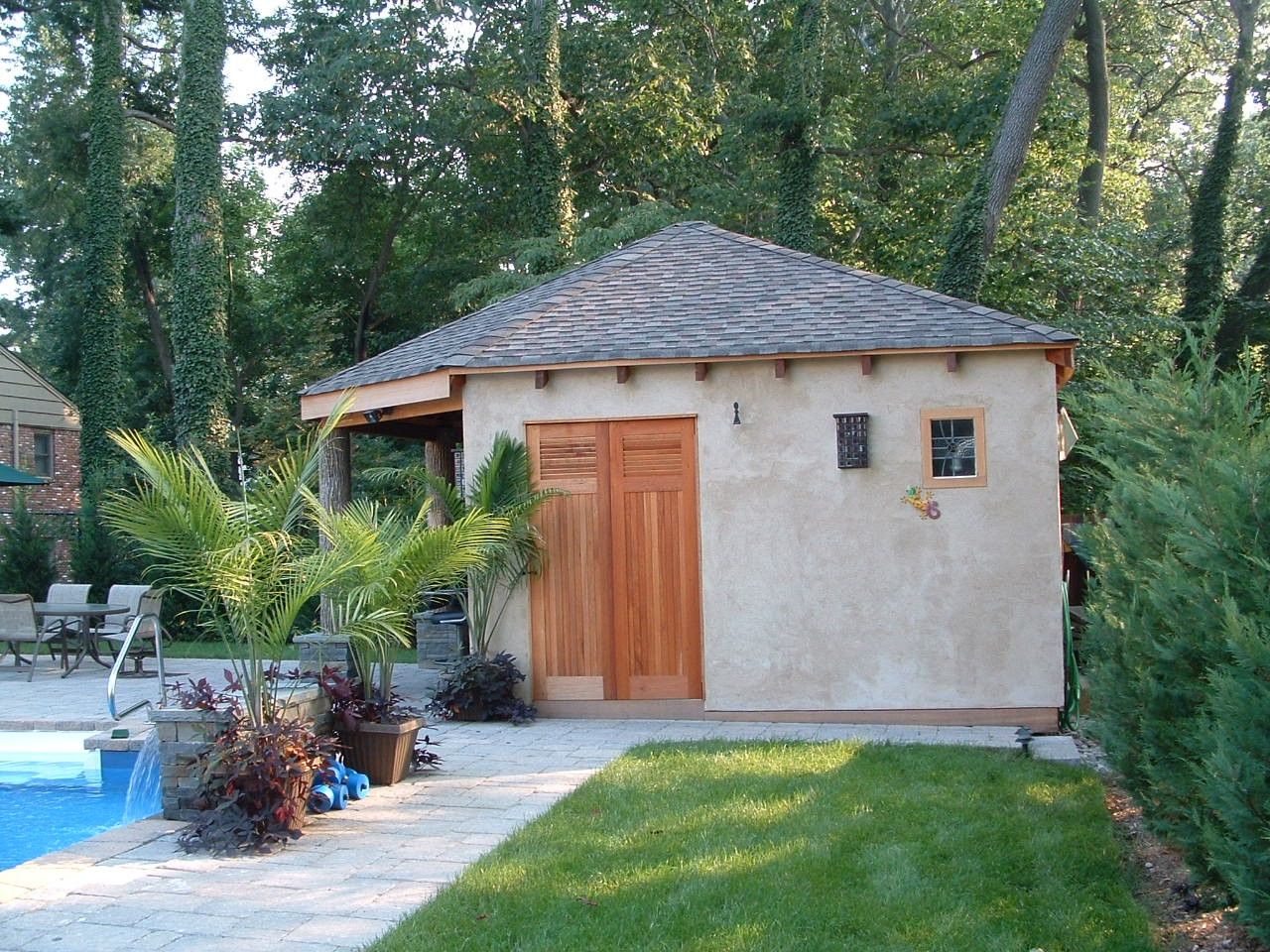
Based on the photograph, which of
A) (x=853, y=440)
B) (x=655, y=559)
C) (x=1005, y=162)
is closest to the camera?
(x=853, y=440)

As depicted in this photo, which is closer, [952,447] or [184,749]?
[184,749]

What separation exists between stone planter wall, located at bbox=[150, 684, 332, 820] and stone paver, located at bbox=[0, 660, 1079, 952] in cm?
16

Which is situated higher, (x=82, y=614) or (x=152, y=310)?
(x=152, y=310)

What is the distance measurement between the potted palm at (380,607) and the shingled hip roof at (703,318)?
238 centimetres

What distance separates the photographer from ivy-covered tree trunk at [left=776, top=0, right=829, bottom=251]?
18.6 meters

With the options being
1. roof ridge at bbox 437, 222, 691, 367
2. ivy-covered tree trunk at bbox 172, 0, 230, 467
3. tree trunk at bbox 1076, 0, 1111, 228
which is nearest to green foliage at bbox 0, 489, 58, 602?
ivy-covered tree trunk at bbox 172, 0, 230, 467

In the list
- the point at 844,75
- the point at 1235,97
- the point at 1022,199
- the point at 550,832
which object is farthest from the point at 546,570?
the point at 1235,97

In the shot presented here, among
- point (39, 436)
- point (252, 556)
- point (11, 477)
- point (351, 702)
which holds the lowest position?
point (351, 702)

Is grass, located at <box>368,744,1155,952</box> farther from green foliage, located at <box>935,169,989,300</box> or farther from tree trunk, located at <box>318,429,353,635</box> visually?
green foliage, located at <box>935,169,989,300</box>

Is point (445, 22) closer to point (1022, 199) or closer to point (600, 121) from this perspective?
point (600, 121)

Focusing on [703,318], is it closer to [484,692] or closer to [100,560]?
[484,692]

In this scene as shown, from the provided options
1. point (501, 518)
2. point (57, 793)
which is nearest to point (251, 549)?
point (501, 518)

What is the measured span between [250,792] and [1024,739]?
5343 mm

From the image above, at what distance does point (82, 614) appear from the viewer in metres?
12.3
